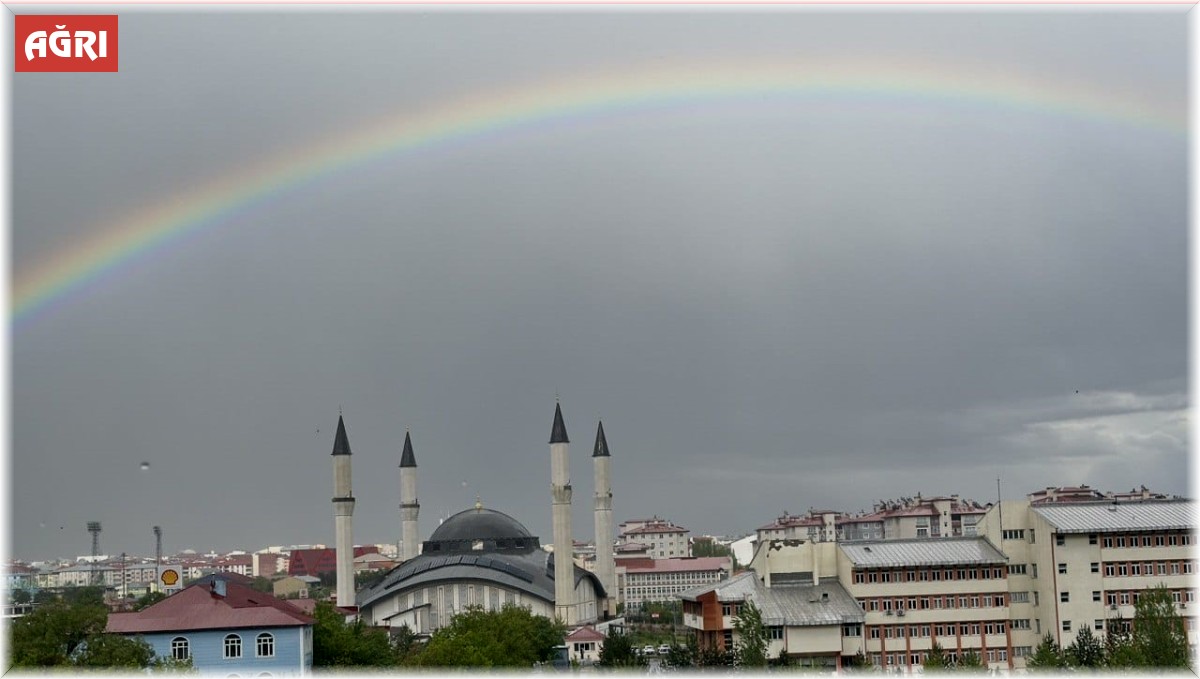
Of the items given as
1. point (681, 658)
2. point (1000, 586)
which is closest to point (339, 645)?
point (681, 658)

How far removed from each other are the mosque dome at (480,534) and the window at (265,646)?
175 feet

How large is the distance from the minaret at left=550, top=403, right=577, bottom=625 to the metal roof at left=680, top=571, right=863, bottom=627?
2630 cm

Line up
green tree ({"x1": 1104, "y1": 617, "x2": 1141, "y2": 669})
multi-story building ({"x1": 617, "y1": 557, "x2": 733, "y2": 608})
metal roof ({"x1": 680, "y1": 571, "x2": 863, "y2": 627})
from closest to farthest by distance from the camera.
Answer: green tree ({"x1": 1104, "y1": 617, "x2": 1141, "y2": 669}) → metal roof ({"x1": 680, "y1": 571, "x2": 863, "y2": 627}) → multi-story building ({"x1": 617, "y1": 557, "x2": 733, "y2": 608})

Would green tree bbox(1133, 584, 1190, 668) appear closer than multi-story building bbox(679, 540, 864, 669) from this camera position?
Yes

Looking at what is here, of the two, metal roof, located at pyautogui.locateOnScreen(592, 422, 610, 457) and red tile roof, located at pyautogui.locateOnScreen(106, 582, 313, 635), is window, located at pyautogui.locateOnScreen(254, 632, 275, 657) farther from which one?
metal roof, located at pyautogui.locateOnScreen(592, 422, 610, 457)

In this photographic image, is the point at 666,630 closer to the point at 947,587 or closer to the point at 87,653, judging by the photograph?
the point at 947,587

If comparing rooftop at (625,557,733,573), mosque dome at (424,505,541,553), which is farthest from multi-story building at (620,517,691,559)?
mosque dome at (424,505,541,553)

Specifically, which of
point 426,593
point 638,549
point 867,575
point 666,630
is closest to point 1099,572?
point 867,575

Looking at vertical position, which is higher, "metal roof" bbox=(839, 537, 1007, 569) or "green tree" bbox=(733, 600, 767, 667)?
"metal roof" bbox=(839, 537, 1007, 569)

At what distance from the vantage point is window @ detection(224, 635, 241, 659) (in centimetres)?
3191

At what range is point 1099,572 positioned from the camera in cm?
4512

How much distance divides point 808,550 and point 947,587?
4980 millimetres

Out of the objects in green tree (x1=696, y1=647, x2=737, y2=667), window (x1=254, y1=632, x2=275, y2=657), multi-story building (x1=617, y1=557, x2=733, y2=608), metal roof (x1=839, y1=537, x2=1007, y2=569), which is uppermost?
metal roof (x1=839, y1=537, x2=1007, y2=569)

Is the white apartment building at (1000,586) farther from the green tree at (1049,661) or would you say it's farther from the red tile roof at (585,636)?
the green tree at (1049,661)
